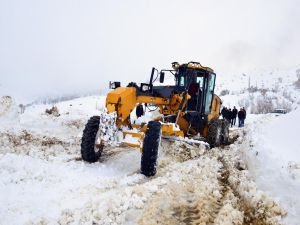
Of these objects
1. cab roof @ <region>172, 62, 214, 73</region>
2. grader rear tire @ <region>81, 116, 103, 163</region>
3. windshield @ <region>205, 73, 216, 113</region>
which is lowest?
grader rear tire @ <region>81, 116, 103, 163</region>

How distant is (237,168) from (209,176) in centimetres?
85

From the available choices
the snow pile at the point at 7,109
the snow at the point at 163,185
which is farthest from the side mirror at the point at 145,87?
the snow pile at the point at 7,109

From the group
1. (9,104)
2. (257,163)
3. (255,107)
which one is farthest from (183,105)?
(255,107)

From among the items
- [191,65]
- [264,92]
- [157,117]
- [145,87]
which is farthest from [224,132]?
[264,92]

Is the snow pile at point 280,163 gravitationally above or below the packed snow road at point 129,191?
above

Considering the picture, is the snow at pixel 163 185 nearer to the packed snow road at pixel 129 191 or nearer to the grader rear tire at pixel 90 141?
the packed snow road at pixel 129 191

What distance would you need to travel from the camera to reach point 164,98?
10391 mm

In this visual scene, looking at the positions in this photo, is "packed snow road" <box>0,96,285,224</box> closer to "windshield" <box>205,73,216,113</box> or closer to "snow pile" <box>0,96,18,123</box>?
"windshield" <box>205,73,216,113</box>

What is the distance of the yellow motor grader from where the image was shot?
28.7ft

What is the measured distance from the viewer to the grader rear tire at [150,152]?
827 cm

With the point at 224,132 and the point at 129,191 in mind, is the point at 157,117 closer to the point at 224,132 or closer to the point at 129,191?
the point at 224,132

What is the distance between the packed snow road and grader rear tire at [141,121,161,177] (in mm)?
230

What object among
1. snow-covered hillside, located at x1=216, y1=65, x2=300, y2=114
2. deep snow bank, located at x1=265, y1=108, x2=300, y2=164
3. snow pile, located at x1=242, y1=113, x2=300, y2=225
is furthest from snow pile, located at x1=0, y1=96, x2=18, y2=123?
snow-covered hillside, located at x1=216, y1=65, x2=300, y2=114

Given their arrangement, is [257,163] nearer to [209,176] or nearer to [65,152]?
[209,176]
